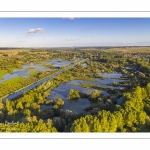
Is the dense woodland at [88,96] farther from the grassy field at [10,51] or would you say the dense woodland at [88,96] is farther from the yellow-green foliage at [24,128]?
the grassy field at [10,51]

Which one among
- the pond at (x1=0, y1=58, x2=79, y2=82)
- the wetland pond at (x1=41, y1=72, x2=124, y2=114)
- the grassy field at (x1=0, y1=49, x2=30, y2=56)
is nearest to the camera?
the grassy field at (x1=0, y1=49, x2=30, y2=56)

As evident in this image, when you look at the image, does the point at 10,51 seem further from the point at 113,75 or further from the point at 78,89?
the point at 113,75

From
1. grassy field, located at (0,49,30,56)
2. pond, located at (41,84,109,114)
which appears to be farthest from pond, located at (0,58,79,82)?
pond, located at (41,84,109,114)

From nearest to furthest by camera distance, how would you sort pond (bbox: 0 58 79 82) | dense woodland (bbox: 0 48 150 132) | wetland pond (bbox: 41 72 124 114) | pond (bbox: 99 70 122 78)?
1. dense woodland (bbox: 0 48 150 132)
2. wetland pond (bbox: 41 72 124 114)
3. pond (bbox: 0 58 79 82)
4. pond (bbox: 99 70 122 78)

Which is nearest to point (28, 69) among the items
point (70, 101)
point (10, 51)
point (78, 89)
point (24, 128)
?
point (10, 51)

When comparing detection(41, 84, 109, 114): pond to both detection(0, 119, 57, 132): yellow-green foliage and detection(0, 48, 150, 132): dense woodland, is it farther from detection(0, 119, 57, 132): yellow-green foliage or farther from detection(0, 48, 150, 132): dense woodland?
detection(0, 119, 57, 132): yellow-green foliage

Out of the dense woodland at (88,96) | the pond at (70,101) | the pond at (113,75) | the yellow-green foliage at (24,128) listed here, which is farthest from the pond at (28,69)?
the yellow-green foliage at (24,128)
